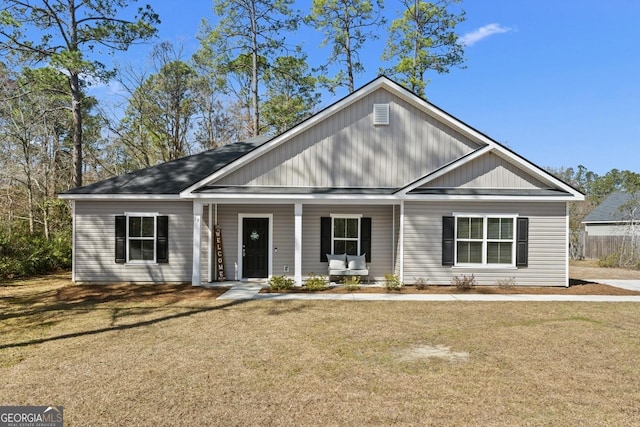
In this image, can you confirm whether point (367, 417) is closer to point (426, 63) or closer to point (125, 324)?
point (125, 324)

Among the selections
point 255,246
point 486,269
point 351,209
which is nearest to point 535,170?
point 486,269

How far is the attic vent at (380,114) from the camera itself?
12805mm

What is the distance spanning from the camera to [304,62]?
1019 inches

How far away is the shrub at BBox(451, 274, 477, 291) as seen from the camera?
39.1ft

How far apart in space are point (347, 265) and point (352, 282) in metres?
Answer: 0.88

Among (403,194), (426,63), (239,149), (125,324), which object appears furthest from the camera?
(426,63)

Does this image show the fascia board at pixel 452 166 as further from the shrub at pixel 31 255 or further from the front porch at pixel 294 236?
the shrub at pixel 31 255

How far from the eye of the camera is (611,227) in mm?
26141

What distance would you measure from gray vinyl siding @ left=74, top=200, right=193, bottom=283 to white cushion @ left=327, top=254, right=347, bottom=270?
15.2ft

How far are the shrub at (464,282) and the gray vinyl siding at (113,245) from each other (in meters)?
8.51

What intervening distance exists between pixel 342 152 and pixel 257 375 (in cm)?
888

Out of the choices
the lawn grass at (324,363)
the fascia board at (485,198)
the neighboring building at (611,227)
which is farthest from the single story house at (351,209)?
the neighboring building at (611,227)

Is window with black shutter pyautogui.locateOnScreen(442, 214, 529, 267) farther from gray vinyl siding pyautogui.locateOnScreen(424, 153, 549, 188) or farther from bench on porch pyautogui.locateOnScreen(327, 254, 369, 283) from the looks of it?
bench on porch pyautogui.locateOnScreen(327, 254, 369, 283)

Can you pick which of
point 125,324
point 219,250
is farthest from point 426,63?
point 125,324
